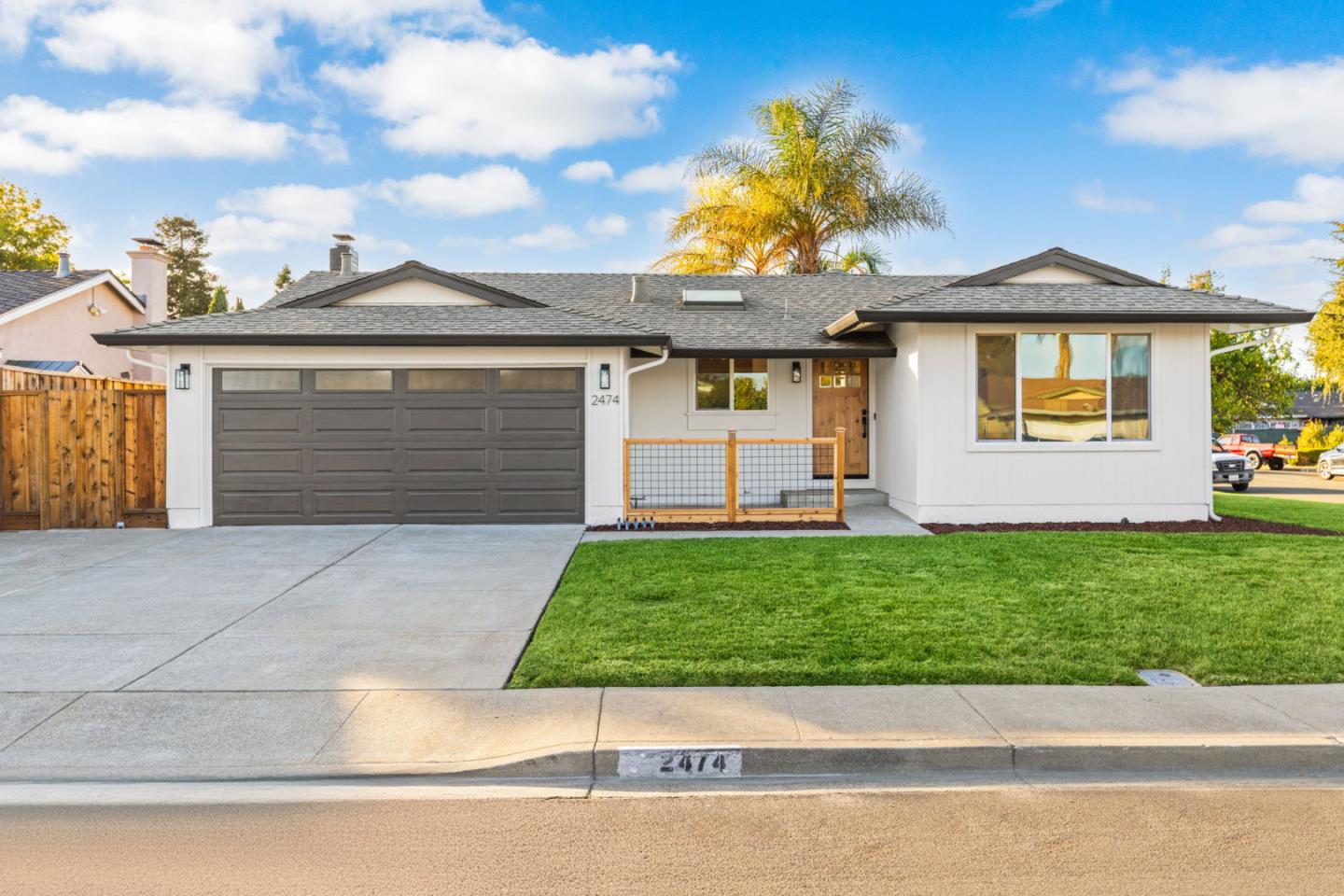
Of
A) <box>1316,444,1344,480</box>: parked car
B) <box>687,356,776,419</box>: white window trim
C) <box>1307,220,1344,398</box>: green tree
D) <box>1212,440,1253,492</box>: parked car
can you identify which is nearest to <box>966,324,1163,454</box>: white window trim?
<box>687,356,776,419</box>: white window trim

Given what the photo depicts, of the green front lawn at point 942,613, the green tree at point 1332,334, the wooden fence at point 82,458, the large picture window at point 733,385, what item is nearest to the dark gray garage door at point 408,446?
the wooden fence at point 82,458

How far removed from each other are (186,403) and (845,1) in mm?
13944

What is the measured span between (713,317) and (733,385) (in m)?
1.51

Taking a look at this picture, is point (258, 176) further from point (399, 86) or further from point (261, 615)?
point (261, 615)

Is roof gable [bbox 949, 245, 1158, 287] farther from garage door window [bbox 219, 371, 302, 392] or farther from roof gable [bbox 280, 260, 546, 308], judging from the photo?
garage door window [bbox 219, 371, 302, 392]

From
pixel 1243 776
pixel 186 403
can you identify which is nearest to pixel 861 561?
pixel 1243 776

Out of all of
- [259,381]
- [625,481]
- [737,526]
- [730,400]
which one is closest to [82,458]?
[259,381]

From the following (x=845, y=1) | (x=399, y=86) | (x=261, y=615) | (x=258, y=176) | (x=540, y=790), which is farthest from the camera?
(x=258, y=176)

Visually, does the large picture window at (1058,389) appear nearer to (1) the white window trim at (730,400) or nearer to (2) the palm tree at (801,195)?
(1) the white window trim at (730,400)

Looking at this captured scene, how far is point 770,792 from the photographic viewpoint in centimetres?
377

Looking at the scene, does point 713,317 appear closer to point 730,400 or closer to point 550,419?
point 730,400

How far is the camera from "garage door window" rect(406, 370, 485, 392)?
38.4 ft

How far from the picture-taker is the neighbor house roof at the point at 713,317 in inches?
433

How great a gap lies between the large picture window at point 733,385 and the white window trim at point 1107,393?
3.61 meters
